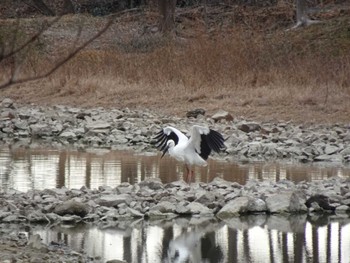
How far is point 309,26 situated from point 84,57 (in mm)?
7803

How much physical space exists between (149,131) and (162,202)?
8667mm

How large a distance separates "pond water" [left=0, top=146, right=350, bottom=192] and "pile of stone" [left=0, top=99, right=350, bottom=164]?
3.50ft

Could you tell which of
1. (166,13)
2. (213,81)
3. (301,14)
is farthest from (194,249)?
(166,13)

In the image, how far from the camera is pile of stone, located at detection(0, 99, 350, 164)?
17141 millimetres

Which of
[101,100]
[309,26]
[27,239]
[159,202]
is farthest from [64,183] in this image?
[309,26]

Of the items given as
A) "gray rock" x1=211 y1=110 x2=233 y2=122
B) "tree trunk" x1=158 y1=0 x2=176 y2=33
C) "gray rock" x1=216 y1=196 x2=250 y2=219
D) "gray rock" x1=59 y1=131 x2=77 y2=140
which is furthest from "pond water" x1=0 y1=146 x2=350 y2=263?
"tree trunk" x1=158 y1=0 x2=176 y2=33

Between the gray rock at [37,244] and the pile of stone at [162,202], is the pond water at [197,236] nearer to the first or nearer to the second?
the pile of stone at [162,202]

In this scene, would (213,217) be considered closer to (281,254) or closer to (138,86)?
(281,254)

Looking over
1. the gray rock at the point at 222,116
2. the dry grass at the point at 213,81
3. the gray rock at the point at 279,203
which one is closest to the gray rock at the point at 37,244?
the gray rock at the point at 279,203

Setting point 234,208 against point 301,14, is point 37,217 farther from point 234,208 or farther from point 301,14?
point 301,14

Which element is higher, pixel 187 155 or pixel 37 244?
pixel 187 155

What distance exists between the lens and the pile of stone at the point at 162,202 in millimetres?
10273

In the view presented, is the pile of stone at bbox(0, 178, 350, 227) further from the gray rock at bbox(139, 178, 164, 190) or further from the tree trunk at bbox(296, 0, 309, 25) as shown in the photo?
the tree trunk at bbox(296, 0, 309, 25)

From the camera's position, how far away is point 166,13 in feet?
111
